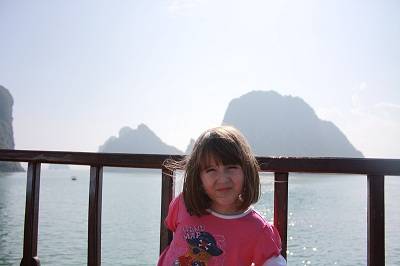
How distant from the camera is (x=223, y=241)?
1681mm

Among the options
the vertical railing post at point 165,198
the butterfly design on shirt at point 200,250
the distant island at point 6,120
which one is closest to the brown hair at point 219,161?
the butterfly design on shirt at point 200,250

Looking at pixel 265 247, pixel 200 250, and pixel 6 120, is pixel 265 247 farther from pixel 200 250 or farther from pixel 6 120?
pixel 6 120

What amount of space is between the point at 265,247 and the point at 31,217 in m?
1.54

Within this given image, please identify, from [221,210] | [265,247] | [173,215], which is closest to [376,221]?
[265,247]

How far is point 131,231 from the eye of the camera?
25.3m

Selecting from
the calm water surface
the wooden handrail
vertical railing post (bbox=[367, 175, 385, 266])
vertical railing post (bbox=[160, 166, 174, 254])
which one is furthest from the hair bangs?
the calm water surface

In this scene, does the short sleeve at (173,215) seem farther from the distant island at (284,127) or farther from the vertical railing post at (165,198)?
the distant island at (284,127)

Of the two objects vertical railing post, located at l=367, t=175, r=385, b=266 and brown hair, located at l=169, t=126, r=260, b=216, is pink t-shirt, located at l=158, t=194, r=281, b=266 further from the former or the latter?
vertical railing post, located at l=367, t=175, r=385, b=266

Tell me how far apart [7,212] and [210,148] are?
106 feet

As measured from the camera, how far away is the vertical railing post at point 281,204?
1.88 meters

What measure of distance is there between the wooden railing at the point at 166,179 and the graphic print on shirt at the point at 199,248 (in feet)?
1.21

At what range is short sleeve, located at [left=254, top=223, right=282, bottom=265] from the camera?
1.60 meters

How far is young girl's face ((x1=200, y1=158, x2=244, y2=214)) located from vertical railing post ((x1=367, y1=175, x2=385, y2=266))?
0.57 meters

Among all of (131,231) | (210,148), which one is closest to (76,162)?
(210,148)
